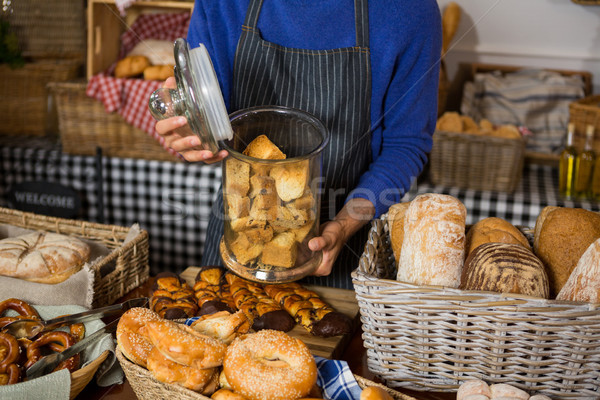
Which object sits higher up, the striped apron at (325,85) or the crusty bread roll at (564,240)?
the striped apron at (325,85)

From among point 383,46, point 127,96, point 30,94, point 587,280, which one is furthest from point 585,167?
point 30,94

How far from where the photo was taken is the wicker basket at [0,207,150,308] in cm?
132

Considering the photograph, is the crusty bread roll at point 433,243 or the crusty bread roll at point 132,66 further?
the crusty bread roll at point 132,66

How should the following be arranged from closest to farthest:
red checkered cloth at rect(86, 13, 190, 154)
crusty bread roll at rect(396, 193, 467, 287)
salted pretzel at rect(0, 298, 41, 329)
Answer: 1. crusty bread roll at rect(396, 193, 467, 287)
2. salted pretzel at rect(0, 298, 41, 329)
3. red checkered cloth at rect(86, 13, 190, 154)

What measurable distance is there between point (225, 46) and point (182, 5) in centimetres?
124

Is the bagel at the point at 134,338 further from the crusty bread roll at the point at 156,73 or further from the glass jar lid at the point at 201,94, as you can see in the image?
the crusty bread roll at the point at 156,73

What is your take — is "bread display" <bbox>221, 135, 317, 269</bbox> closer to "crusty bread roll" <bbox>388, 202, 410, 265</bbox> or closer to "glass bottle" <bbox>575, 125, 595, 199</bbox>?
"crusty bread roll" <bbox>388, 202, 410, 265</bbox>

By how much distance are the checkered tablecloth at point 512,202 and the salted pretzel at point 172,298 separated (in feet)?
4.75

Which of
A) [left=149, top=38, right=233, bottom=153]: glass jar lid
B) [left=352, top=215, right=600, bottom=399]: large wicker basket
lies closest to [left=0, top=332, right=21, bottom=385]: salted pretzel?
[left=149, top=38, right=233, bottom=153]: glass jar lid

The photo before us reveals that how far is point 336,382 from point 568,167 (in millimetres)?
2025

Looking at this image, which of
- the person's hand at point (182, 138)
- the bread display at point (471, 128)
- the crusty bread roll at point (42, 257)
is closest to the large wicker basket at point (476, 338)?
the person's hand at point (182, 138)

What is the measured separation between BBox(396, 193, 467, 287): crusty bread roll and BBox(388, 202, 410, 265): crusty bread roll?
75mm

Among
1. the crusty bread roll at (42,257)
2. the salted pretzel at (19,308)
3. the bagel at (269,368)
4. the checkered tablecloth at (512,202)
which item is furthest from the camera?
the checkered tablecloth at (512,202)

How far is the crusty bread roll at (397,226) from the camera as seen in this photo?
1194 mm
